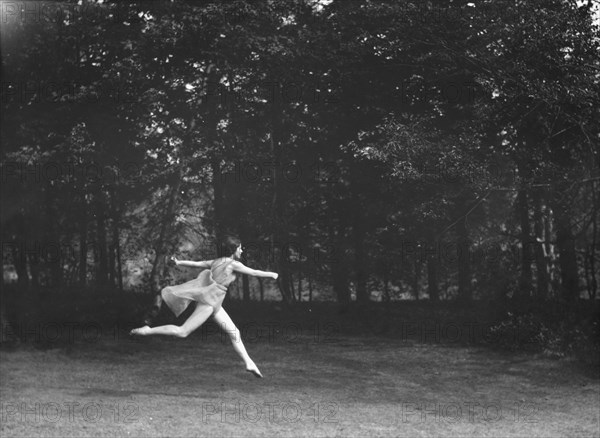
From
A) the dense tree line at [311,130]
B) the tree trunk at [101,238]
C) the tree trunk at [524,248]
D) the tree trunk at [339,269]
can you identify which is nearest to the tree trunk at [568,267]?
the dense tree line at [311,130]

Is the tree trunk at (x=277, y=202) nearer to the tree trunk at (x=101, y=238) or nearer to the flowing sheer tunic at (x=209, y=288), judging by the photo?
the tree trunk at (x=101, y=238)

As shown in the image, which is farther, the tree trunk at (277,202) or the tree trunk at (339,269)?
the tree trunk at (339,269)

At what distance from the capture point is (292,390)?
22.0 metres

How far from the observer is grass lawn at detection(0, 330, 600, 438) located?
1900 cm

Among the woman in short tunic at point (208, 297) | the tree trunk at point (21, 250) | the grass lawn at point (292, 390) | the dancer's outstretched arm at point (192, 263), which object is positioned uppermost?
the tree trunk at point (21, 250)

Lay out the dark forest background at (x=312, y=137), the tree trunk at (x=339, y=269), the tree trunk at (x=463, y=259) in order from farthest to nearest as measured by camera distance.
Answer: the tree trunk at (x=339, y=269) < the tree trunk at (x=463, y=259) < the dark forest background at (x=312, y=137)

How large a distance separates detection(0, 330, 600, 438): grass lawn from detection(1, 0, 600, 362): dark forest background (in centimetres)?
173

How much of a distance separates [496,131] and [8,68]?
512 inches

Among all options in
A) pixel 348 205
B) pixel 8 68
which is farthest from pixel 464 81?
pixel 8 68

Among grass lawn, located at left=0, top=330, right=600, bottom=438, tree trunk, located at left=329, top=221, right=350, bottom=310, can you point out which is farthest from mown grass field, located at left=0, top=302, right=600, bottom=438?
tree trunk, located at left=329, top=221, right=350, bottom=310

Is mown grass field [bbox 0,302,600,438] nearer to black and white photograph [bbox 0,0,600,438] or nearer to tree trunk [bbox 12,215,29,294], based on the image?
black and white photograph [bbox 0,0,600,438]

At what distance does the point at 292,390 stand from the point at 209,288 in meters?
17.1

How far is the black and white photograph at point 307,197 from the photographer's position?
59.5ft

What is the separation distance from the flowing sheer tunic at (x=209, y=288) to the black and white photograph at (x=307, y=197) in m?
11.2
